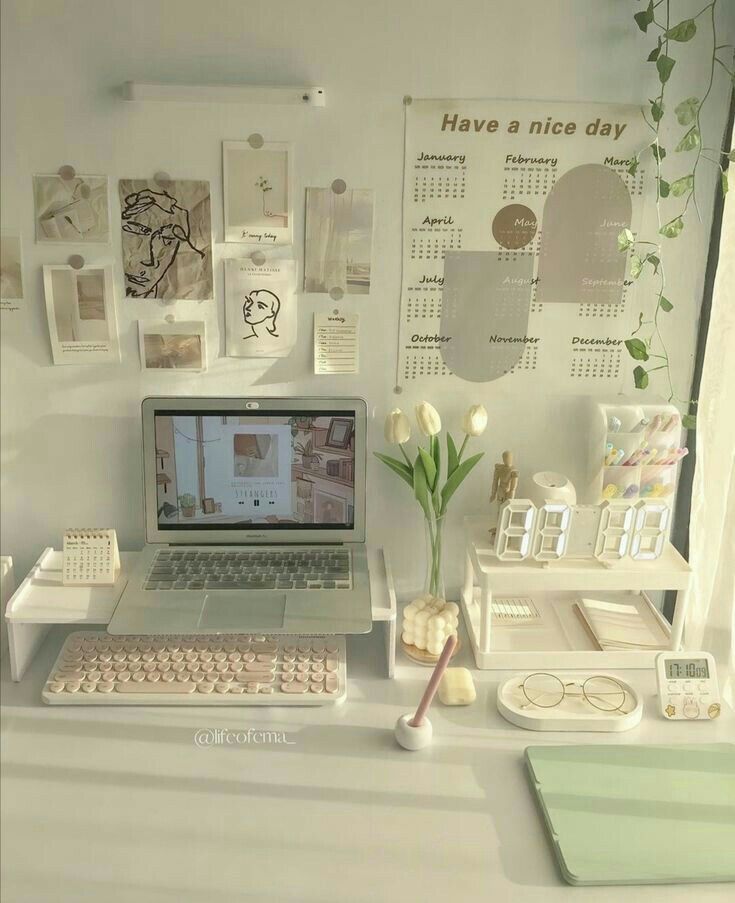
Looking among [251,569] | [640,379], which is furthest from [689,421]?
[251,569]

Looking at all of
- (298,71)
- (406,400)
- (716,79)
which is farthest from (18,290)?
(716,79)

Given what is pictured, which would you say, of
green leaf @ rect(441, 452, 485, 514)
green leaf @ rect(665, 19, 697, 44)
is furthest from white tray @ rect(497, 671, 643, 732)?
green leaf @ rect(665, 19, 697, 44)

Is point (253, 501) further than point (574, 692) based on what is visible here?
Yes

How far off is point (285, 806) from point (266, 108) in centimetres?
115

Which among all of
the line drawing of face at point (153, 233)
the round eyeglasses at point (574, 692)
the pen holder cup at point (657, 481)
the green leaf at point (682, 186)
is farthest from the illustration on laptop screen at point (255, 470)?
the green leaf at point (682, 186)

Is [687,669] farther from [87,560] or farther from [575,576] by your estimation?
[87,560]

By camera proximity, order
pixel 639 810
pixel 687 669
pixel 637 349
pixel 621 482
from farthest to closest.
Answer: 1. pixel 621 482
2. pixel 637 349
3. pixel 687 669
4. pixel 639 810

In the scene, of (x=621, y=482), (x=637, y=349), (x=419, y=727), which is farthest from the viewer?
(x=621, y=482)

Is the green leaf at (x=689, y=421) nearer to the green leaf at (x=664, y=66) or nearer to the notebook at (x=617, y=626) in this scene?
the notebook at (x=617, y=626)

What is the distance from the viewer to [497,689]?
1.50 meters

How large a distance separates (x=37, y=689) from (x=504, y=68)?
135cm

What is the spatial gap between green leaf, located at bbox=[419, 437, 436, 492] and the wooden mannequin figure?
13cm

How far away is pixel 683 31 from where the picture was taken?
4.66 ft

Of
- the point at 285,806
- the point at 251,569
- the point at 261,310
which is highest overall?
the point at 261,310
